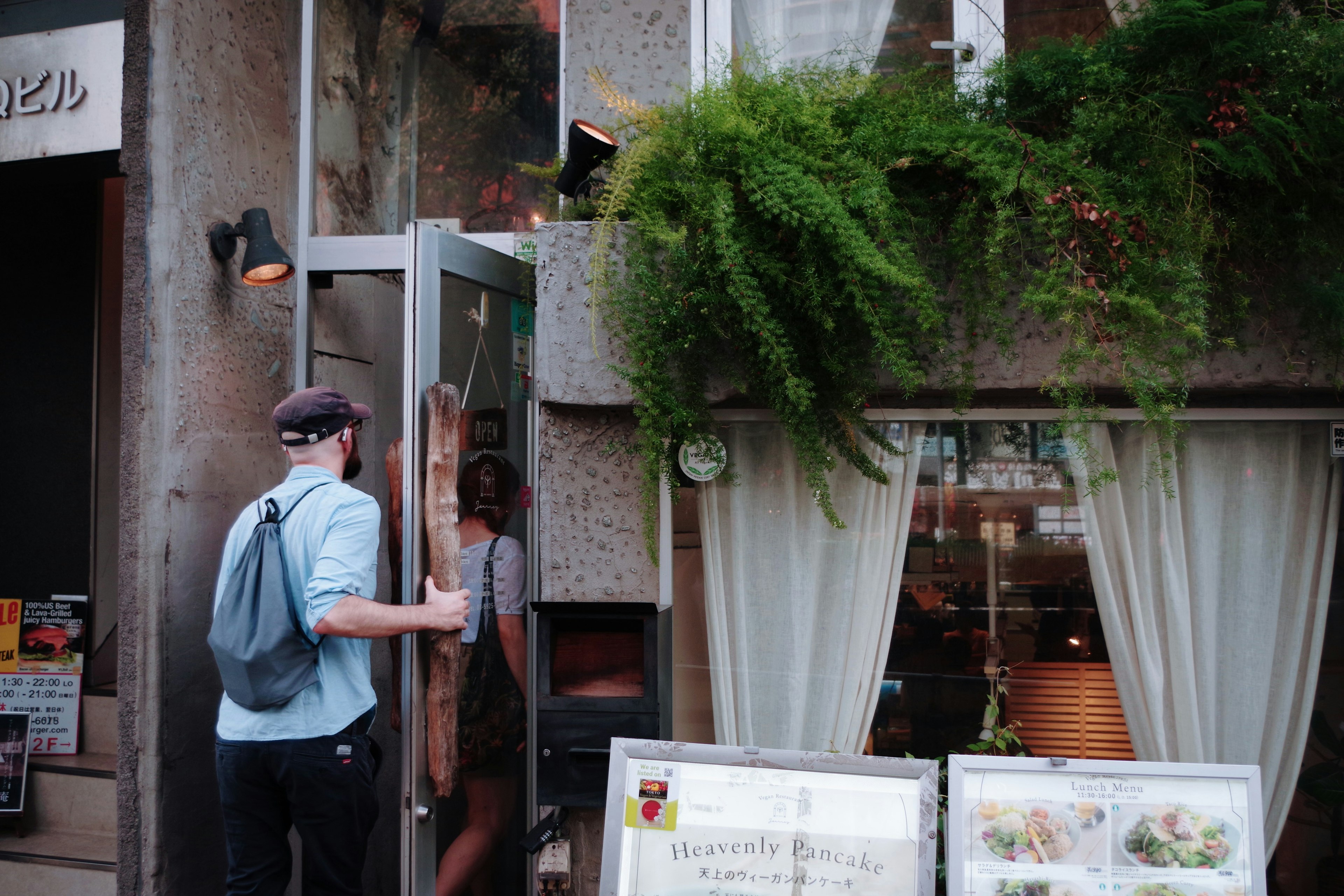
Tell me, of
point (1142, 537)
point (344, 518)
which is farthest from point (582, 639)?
point (1142, 537)

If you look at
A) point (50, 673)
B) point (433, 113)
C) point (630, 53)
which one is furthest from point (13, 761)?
point (630, 53)

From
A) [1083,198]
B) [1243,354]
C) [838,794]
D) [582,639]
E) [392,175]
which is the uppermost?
[392,175]

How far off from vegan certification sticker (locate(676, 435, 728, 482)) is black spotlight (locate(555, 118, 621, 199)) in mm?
1027

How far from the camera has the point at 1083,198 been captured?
7.98ft

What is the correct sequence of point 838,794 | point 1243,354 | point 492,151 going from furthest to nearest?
point 492,151 < point 1243,354 < point 838,794

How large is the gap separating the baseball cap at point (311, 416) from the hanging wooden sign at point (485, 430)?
1.91 feet

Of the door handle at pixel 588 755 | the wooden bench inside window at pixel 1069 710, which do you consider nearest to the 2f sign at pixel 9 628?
the door handle at pixel 588 755

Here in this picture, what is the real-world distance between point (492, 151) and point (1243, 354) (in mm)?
3175

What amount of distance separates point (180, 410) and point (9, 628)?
2.80m

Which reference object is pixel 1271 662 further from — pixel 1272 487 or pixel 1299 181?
pixel 1299 181

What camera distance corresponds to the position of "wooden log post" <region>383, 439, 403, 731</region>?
10.1 feet

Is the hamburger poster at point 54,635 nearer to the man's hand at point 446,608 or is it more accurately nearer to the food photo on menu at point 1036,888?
the man's hand at point 446,608

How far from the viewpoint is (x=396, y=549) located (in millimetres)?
3170

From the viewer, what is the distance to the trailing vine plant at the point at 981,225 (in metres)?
2.39
